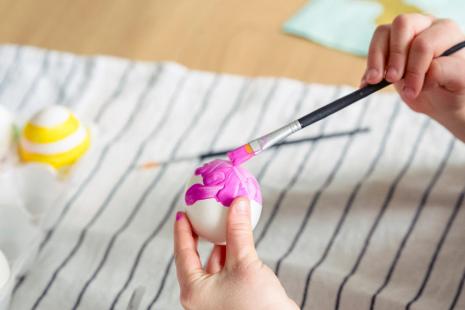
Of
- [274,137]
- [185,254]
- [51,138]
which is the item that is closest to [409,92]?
[274,137]

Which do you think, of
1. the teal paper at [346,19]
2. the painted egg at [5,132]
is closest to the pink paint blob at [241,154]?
the painted egg at [5,132]

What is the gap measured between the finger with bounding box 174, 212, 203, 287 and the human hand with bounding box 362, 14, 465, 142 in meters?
0.21

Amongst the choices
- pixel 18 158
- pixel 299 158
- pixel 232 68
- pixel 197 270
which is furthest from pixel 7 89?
pixel 197 270

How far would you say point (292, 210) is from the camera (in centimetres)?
76

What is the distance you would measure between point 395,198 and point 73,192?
0.36 metres

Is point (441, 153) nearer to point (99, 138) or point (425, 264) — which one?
point (425, 264)

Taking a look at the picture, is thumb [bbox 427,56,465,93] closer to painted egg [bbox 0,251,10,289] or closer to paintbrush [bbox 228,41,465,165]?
paintbrush [bbox 228,41,465,165]

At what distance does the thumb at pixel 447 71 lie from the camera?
63 centimetres

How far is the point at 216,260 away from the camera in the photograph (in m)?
0.62

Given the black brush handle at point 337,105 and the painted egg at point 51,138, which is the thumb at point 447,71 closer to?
the black brush handle at point 337,105

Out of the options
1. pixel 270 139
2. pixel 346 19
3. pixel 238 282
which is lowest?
pixel 238 282

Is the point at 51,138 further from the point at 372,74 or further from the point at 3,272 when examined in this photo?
the point at 372,74

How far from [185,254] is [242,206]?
0.06m

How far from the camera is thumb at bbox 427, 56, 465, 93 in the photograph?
2.08 ft
